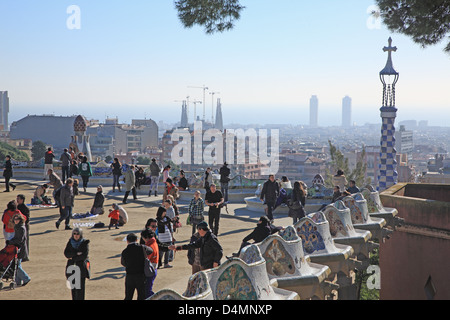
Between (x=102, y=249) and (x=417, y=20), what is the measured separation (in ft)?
29.2

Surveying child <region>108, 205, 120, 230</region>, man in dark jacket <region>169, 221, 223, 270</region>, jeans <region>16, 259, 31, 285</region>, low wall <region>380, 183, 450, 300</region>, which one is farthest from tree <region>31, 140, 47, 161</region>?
man in dark jacket <region>169, 221, 223, 270</region>

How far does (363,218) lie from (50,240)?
7030 millimetres

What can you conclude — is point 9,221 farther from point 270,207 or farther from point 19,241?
point 270,207

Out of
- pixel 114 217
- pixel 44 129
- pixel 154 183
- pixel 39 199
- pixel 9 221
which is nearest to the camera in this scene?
pixel 9 221

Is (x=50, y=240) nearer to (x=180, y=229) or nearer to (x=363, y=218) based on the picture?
(x=180, y=229)

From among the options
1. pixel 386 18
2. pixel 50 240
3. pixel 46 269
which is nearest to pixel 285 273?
pixel 46 269

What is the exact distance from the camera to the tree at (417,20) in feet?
43.5

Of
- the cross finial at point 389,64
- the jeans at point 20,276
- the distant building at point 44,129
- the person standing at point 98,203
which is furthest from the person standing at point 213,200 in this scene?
the distant building at point 44,129

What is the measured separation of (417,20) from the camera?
1380cm

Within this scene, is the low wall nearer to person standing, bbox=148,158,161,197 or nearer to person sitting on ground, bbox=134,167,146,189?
person standing, bbox=148,158,161,197

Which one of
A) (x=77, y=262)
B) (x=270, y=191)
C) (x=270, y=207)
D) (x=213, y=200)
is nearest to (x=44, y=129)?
(x=270, y=207)

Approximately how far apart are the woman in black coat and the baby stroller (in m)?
1.76

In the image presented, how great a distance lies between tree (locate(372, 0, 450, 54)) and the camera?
43.5 feet
